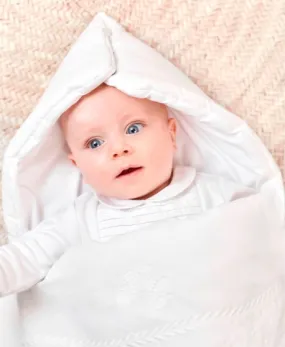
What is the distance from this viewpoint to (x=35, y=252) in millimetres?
1226

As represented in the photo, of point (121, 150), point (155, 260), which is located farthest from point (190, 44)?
point (155, 260)

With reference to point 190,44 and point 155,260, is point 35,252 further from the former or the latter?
point 190,44

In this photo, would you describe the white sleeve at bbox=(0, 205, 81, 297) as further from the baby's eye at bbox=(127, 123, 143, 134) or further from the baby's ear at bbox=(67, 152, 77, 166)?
the baby's eye at bbox=(127, 123, 143, 134)

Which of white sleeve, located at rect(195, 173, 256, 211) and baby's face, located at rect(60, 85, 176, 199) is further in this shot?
white sleeve, located at rect(195, 173, 256, 211)

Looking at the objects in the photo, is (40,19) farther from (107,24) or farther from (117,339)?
(117,339)

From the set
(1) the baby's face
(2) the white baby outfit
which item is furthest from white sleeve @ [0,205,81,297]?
(1) the baby's face

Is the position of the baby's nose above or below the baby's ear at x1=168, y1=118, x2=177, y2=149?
above

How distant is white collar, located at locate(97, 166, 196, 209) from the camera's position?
4.10 ft

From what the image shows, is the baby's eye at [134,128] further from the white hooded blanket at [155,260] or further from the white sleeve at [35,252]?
the white sleeve at [35,252]

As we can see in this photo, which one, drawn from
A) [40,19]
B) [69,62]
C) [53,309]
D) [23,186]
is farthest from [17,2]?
[53,309]

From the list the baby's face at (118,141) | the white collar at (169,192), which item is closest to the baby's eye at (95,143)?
the baby's face at (118,141)

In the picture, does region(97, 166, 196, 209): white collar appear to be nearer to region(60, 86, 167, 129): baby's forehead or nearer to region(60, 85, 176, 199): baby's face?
region(60, 85, 176, 199): baby's face

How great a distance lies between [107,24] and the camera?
126 cm

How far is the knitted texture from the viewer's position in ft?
4.23
